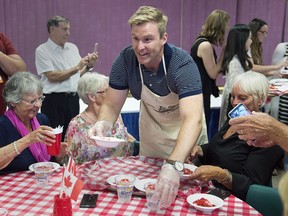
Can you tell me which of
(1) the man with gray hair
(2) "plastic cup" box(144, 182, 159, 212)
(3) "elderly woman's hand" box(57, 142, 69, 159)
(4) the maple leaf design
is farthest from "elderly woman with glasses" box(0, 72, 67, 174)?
(1) the man with gray hair

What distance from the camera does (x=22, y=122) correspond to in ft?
7.91

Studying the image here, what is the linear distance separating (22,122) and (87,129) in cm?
46

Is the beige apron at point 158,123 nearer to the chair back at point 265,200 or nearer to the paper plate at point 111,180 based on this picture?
the paper plate at point 111,180

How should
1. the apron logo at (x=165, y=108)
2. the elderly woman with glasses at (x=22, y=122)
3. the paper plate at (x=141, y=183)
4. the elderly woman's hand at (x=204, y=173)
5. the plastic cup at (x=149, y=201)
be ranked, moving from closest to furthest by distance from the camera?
the plastic cup at (x=149, y=201) → the paper plate at (x=141, y=183) → the elderly woman's hand at (x=204, y=173) → the elderly woman with glasses at (x=22, y=122) → the apron logo at (x=165, y=108)

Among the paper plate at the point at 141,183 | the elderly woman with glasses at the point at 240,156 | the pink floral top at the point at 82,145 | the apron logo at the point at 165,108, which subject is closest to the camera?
the paper plate at the point at 141,183

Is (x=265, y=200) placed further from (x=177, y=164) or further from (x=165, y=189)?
(x=165, y=189)

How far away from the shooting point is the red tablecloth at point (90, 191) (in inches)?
65.3

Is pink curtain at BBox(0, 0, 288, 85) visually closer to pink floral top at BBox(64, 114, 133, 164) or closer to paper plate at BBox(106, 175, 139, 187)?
pink floral top at BBox(64, 114, 133, 164)

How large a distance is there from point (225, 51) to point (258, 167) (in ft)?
7.05

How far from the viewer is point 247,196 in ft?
6.47

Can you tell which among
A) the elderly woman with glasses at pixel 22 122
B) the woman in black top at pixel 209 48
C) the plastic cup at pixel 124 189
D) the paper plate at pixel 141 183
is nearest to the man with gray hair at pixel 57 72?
the woman in black top at pixel 209 48

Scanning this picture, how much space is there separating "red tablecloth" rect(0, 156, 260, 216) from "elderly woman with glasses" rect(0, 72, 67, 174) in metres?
0.16

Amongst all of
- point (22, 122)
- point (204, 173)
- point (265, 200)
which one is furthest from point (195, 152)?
point (22, 122)

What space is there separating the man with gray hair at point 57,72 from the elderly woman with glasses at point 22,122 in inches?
55.5
